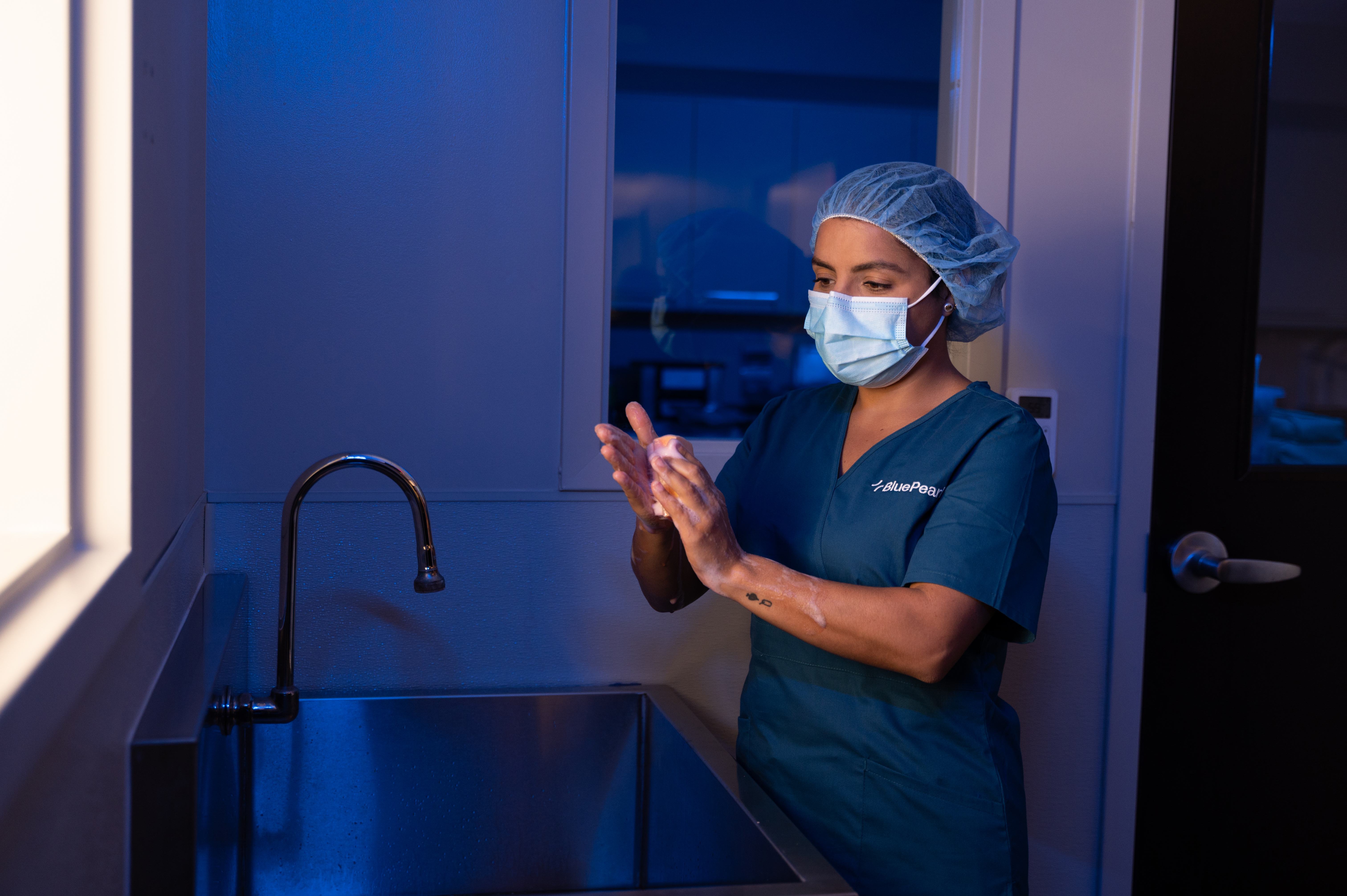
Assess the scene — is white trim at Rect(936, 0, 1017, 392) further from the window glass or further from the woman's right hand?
the woman's right hand

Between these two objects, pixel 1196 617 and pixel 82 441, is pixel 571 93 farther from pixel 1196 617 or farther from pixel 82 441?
pixel 1196 617

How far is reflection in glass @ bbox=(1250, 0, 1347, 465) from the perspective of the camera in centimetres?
147

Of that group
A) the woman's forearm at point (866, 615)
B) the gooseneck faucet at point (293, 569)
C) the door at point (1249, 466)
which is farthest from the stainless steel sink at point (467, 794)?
the door at point (1249, 466)

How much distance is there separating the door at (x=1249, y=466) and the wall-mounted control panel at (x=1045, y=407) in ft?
0.54

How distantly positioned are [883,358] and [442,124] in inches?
26.9

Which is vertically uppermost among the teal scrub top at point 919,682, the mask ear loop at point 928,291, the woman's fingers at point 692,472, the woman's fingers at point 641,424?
the mask ear loop at point 928,291

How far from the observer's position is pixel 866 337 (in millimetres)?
1090

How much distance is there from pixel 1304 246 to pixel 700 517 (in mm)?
1189

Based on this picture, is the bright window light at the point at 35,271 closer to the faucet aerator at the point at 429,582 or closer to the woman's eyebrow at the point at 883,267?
the faucet aerator at the point at 429,582

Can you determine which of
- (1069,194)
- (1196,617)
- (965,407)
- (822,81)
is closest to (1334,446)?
(1196,617)

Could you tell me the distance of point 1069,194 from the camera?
144 cm


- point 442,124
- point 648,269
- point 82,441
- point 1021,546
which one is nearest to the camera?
point 82,441

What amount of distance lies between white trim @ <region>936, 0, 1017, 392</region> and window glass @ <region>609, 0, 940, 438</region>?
0.30ft

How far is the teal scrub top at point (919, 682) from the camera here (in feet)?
3.20
